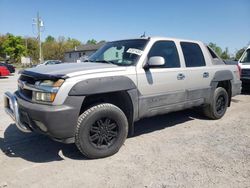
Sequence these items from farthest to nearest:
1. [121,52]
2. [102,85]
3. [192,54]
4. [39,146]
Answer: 1. [192,54]
2. [121,52]
3. [39,146]
4. [102,85]

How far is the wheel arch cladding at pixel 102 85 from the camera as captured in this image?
354 cm

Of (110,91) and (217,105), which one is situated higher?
(110,91)

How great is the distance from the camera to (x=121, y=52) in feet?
15.6

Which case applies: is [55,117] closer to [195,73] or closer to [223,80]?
[195,73]

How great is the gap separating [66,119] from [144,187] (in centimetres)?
133

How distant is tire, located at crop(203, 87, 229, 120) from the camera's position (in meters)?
5.97

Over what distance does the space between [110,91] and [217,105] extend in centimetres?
336

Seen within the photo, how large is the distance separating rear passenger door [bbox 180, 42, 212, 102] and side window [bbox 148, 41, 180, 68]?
262 millimetres

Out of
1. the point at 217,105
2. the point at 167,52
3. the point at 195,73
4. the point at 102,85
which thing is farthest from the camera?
the point at 217,105

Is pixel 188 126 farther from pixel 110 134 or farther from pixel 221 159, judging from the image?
pixel 110 134

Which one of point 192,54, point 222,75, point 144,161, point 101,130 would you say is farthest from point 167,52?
point 144,161

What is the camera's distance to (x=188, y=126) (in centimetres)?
569

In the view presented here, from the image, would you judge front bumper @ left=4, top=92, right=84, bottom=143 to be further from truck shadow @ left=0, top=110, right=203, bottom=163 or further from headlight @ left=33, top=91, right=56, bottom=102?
truck shadow @ left=0, top=110, right=203, bottom=163

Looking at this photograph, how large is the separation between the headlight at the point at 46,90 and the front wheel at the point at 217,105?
3.79 metres
